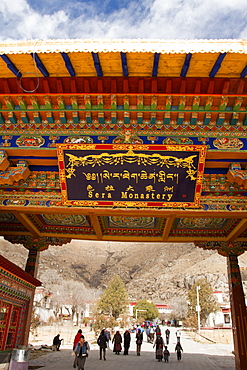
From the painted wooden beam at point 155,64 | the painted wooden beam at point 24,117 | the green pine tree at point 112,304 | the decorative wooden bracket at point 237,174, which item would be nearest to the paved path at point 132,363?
the decorative wooden bracket at point 237,174

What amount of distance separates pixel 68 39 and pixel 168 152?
279 centimetres

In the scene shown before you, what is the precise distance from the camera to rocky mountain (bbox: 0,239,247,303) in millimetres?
66875

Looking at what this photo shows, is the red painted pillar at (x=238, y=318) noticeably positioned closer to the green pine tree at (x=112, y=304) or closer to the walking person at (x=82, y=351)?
the walking person at (x=82, y=351)

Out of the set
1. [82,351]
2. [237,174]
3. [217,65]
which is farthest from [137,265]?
[217,65]

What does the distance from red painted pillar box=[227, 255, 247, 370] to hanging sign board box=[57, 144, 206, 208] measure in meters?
5.21

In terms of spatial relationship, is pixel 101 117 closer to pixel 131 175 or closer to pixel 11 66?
pixel 131 175

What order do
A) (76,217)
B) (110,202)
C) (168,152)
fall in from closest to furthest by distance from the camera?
Answer: (168,152) → (110,202) → (76,217)

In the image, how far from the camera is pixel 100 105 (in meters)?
5.57

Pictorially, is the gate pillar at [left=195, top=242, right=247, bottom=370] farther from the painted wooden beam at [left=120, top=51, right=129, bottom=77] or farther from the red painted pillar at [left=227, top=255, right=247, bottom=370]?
the painted wooden beam at [left=120, top=51, right=129, bottom=77]

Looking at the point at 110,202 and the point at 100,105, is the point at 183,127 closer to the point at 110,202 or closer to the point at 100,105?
the point at 100,105

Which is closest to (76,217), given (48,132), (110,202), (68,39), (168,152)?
(110,202)

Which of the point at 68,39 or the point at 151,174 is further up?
the point at 68,39

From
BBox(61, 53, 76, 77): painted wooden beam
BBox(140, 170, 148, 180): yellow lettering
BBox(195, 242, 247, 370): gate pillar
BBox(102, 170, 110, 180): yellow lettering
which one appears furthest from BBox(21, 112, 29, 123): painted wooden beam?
BBox(195, 242, 247, 370): gate pillar

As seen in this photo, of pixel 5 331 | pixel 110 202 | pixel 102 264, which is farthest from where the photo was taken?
pixel 102 264
